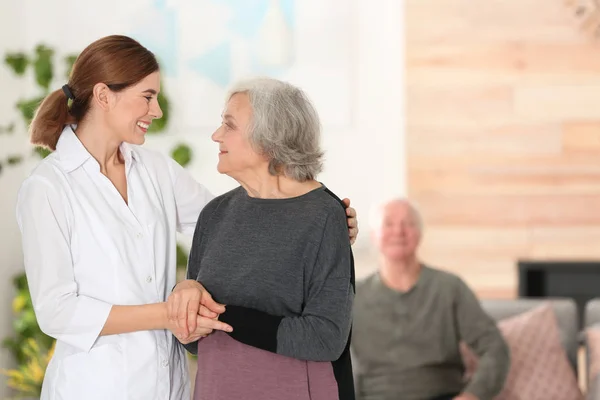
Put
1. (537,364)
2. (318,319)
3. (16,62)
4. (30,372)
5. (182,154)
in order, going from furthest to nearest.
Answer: (182,154) → (16,62) → (30,372) → (537,364) → (318,319)

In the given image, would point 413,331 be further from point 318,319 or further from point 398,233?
point 318,319

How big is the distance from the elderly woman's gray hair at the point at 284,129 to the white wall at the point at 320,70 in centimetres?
304

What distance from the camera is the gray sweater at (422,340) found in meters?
3.79

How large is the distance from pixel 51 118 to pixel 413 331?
2034 millimetres

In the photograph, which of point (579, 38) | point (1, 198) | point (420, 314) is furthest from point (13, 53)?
point (579, 38)

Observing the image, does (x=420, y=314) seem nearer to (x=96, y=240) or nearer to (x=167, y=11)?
(x=96, y=240)

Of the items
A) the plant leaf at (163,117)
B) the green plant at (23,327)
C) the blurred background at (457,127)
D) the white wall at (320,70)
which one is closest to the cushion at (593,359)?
the blurred background at (457,127)

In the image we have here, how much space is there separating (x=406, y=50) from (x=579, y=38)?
3.04 ft

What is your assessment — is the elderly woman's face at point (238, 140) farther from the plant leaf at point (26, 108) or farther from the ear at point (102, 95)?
the plant leaf at point (26, 108)

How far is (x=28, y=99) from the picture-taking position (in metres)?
5.25

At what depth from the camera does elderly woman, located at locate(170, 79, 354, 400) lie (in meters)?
2.08

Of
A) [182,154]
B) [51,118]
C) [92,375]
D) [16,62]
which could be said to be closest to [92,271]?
[92,375]

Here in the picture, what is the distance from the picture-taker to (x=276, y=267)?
2119 millimetres

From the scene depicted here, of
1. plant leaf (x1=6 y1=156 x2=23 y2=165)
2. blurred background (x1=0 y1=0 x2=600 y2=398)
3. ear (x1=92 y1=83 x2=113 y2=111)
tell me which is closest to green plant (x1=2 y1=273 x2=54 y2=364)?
blurred background (x1=0 y1=0 x2=600 y2=398)
